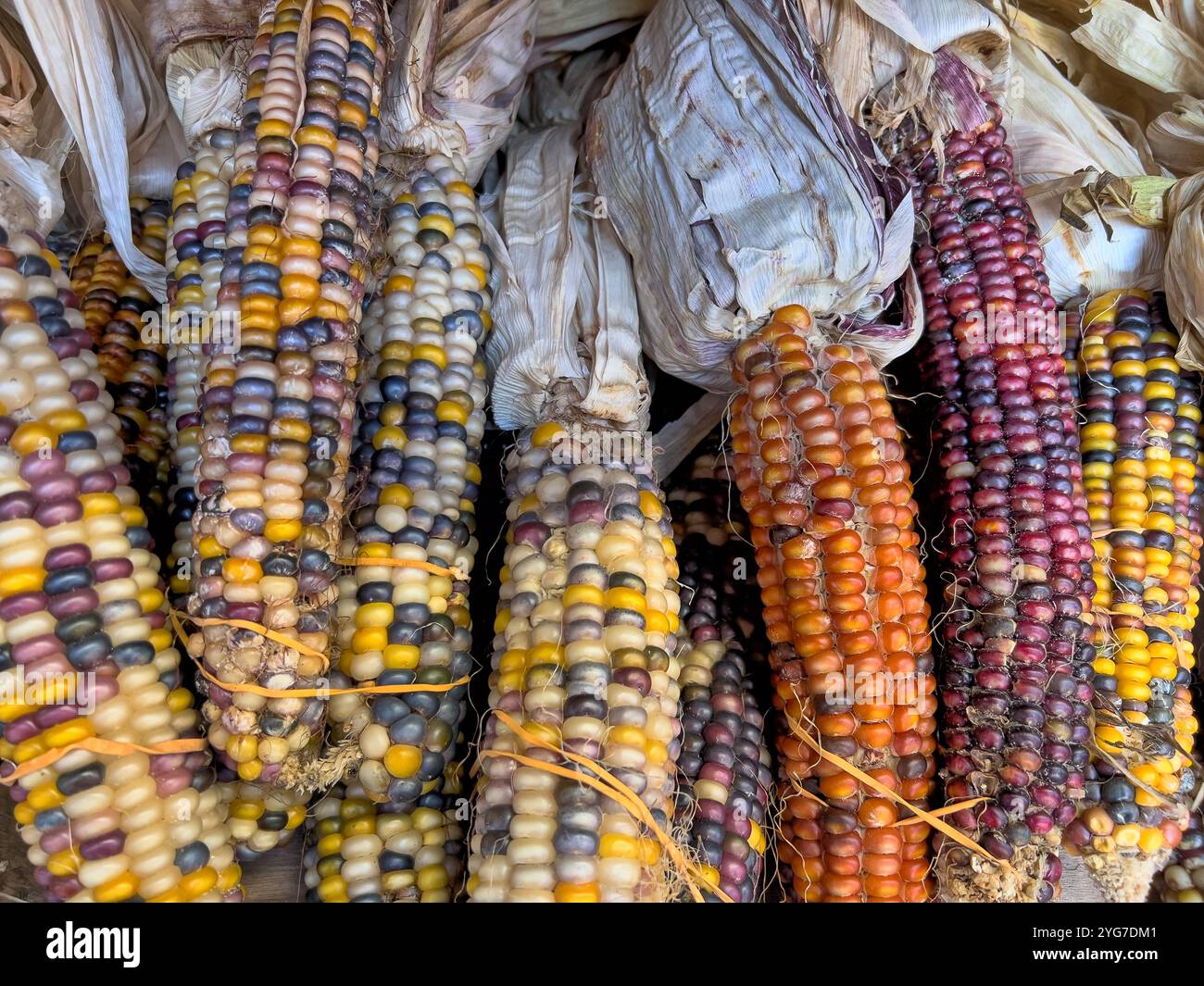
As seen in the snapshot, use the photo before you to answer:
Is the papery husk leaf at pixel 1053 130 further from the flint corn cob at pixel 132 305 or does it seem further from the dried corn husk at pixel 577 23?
the flint corn cob at pixel 132 305

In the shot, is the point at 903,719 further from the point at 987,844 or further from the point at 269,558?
the point at 269,558

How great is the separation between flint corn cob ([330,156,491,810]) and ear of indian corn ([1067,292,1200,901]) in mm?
1156

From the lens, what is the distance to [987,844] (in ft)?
4.44

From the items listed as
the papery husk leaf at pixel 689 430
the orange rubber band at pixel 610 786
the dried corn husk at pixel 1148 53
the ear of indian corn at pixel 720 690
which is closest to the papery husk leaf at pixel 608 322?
the papery husk leaf at pixel 689 430

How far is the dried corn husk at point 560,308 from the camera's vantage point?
1.64m

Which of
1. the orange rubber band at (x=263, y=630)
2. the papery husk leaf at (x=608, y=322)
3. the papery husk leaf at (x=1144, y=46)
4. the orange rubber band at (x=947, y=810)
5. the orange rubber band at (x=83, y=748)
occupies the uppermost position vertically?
the papery husk leaf at (x=1144, y=46)

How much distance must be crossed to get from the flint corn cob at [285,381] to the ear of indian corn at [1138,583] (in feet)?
4.50

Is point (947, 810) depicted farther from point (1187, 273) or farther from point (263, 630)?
point (1187, 273)

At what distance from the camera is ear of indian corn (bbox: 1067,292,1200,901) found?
1.43m

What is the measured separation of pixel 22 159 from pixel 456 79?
0.82m

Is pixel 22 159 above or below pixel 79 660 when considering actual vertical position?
above

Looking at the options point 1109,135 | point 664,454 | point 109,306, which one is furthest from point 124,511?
point 1109,135

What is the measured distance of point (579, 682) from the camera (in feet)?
4.24

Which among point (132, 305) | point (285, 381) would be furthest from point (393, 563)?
point (132, 305)
